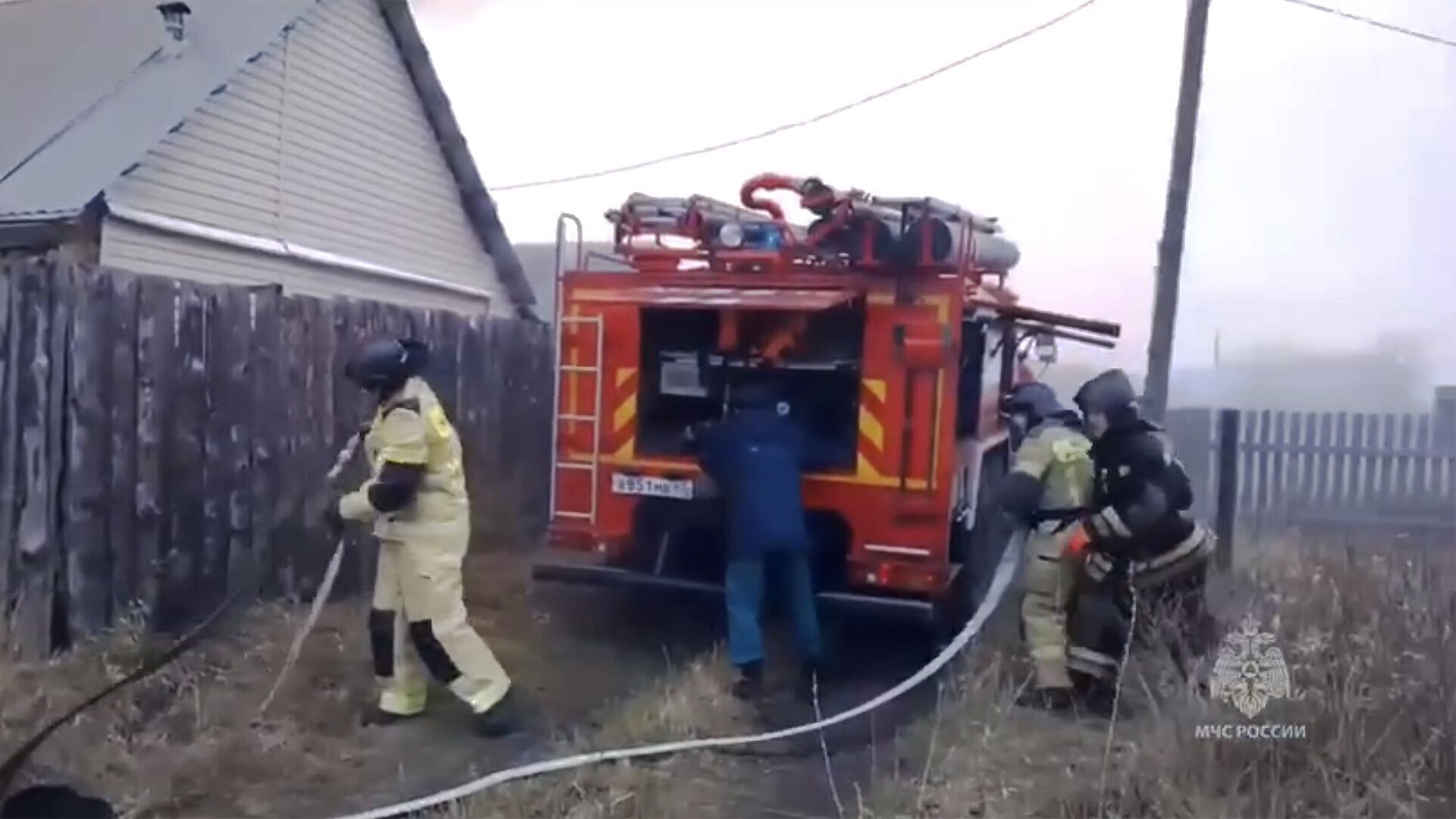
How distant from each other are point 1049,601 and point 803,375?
5.08 feet

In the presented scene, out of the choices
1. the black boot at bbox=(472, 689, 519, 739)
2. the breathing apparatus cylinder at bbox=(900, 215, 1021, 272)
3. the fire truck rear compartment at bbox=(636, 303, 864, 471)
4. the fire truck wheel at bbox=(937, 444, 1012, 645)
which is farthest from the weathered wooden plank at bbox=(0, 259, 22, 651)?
the fire truck wheel at bbox=(937, 444, 1012, 645)

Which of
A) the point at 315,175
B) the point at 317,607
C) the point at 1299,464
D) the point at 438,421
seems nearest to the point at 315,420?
the point at 317,607

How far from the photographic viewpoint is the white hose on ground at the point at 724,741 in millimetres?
4387

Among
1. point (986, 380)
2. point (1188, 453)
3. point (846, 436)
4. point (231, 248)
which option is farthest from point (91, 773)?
point (231, 248)

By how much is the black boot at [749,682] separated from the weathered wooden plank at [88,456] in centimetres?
267

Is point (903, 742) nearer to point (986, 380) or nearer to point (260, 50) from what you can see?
point (986, 380)

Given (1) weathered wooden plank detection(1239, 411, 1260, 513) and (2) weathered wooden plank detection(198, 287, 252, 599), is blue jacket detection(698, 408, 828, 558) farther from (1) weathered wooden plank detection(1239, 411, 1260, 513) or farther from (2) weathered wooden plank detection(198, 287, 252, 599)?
(1) weathered wooden plank detection(1239, 411, 1260, 513)

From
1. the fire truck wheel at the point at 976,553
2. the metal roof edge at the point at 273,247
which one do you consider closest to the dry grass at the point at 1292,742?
the fire truck wheel at the point at 976,553

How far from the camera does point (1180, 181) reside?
7281 mm

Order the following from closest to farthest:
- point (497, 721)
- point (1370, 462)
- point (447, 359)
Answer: point (497, 721), point (1370, 462), point (447, 359)

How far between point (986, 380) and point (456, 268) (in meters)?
8.36

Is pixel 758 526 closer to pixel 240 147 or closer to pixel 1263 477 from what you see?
pixel 1263 477

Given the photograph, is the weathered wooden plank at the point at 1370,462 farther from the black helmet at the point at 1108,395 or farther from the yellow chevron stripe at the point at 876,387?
the yellow chevron stripe at the point at 876,387

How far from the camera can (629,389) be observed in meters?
6.50
